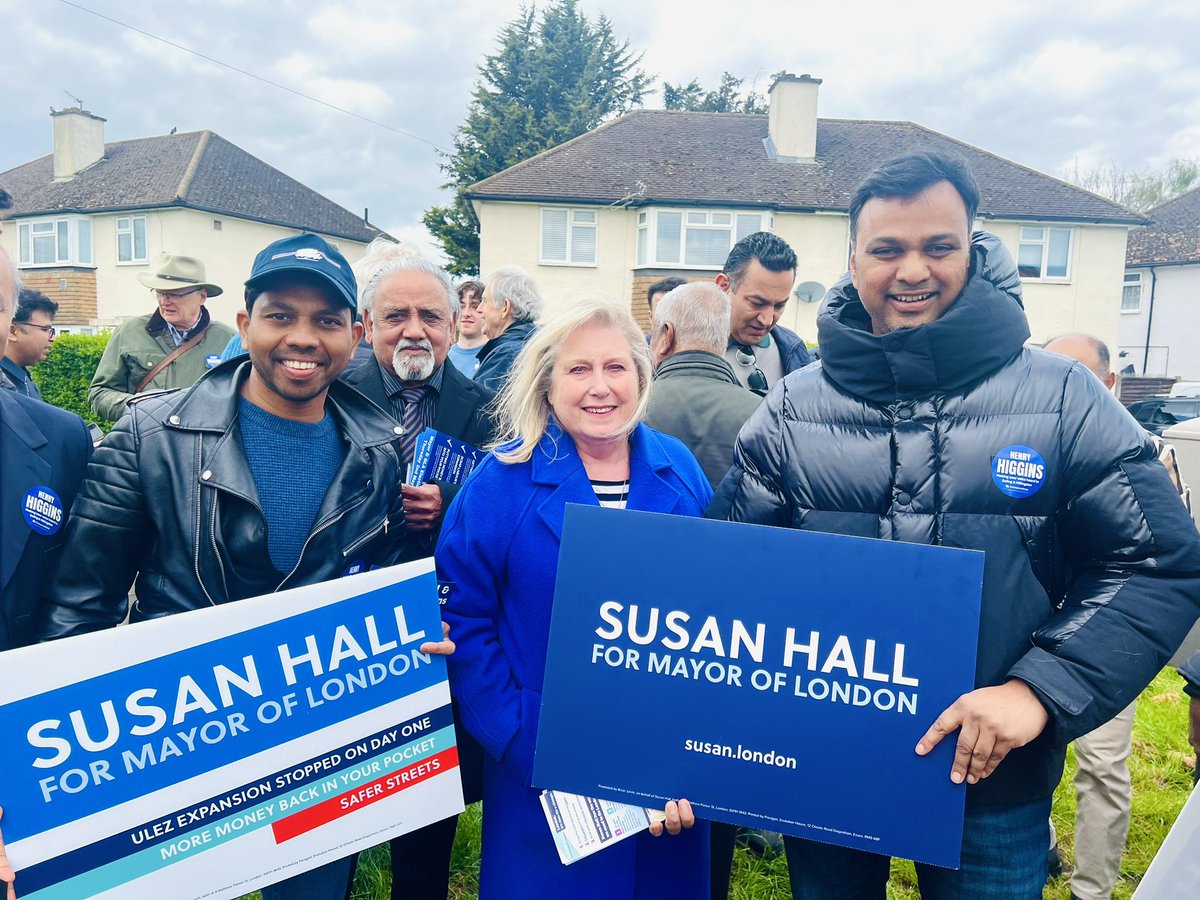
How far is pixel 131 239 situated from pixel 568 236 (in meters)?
17.0

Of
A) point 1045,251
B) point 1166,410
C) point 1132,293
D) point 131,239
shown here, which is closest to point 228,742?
point 1166,410

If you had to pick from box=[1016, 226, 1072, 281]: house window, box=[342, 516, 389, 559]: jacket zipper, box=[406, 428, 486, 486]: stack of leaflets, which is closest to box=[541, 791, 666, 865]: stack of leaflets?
box=[342, 516, 389, 559]: jacket zipper

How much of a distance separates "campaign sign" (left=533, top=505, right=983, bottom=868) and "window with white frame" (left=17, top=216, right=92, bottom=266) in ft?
115

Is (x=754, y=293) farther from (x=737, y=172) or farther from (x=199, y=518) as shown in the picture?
(x=737, y=172)

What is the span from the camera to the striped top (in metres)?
2.18

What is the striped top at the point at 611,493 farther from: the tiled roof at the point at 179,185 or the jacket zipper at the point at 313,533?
the tiled roof at the point at 179,185

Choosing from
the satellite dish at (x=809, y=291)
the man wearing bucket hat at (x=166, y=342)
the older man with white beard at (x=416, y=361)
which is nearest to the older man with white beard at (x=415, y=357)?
the older man with white beard at (x=416, y=361)

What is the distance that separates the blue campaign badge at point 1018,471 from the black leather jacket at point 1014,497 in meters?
0.01

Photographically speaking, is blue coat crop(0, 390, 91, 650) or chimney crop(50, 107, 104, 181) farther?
chimney crop(50, 107, 104, 181)

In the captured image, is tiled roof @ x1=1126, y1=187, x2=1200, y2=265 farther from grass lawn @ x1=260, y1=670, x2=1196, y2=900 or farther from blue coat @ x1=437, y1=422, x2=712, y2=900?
blue coat @ x1=437, y1=422, x2=712, y2=900

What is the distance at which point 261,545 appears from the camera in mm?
2053

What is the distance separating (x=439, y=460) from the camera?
255cm

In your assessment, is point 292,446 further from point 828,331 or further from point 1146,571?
point 1146,571

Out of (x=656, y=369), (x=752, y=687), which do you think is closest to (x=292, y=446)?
(x=752, y=687)
